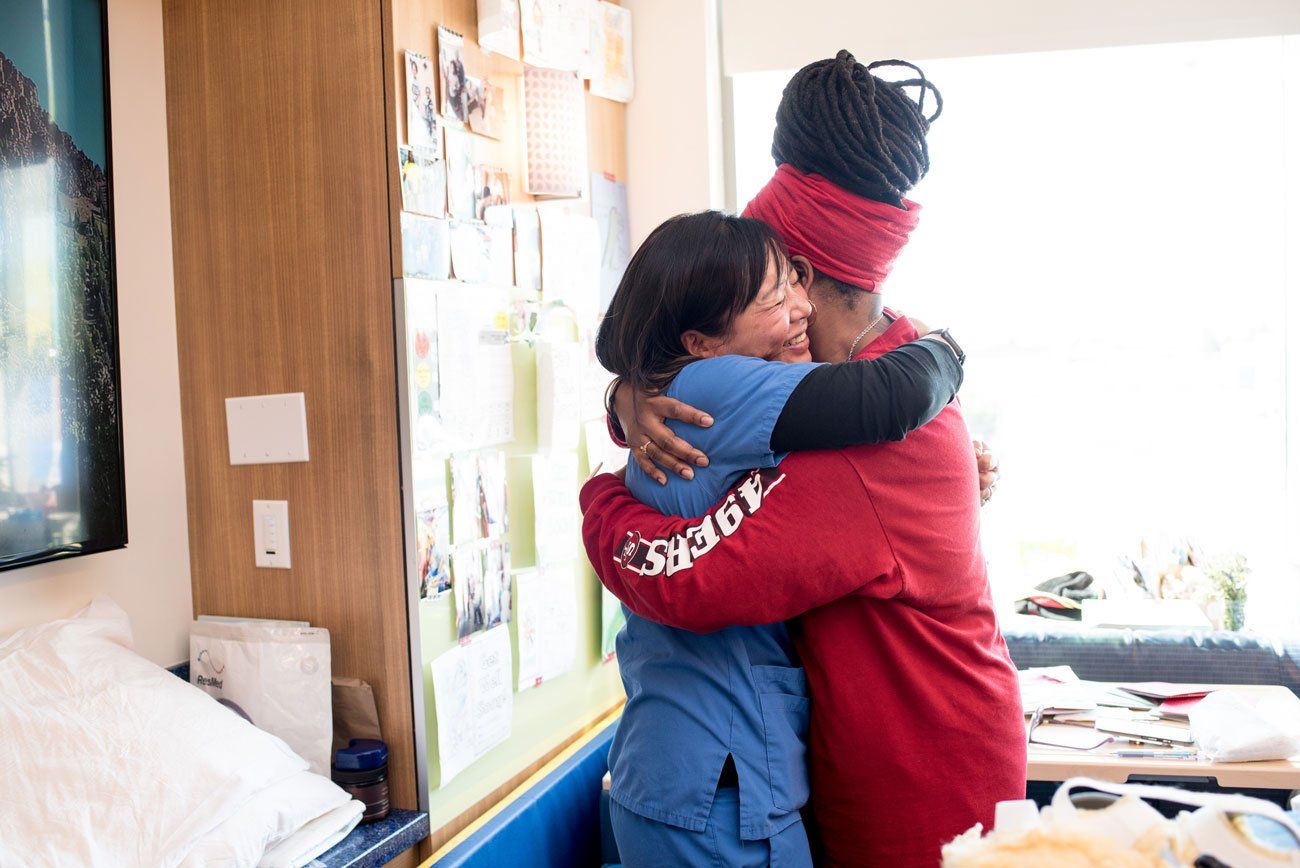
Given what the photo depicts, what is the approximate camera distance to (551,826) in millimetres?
2008

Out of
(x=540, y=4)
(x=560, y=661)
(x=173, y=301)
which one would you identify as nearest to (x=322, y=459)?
(x=173, y=301)

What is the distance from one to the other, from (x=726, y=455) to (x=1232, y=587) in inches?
80.3

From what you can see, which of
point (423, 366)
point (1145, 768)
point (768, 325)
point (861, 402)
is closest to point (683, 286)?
point (768, 325)

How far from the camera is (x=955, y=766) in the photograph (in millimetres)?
1229

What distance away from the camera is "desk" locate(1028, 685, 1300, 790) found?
6.33ft

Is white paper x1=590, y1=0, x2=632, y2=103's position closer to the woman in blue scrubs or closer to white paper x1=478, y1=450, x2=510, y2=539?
white paper x1=478, y1=450, x2=510, y2=539

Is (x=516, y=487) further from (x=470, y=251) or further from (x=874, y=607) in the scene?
(x=874, y=607)

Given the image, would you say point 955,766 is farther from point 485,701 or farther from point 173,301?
point 173,301

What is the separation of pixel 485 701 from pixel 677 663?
795mm

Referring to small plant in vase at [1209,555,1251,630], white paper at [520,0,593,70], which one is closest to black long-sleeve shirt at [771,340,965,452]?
white paper at [520,0,593,70]

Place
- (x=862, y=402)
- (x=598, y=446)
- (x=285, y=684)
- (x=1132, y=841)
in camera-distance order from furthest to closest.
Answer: (x=598, y=446), (x=285, y=684), (x=862, y=402), (x=1132, y=841)

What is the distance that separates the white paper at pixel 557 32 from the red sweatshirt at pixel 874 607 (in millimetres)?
1268

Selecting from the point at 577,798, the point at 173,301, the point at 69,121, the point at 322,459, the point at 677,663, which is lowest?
the point at 577,798

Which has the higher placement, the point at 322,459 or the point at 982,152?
the point at 982,152
